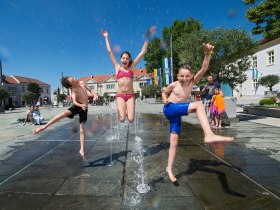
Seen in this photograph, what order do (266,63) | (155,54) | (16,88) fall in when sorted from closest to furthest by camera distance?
1. (266,63)
2. (155,54)
3. (16,88)

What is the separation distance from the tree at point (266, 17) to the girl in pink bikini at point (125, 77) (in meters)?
10.3

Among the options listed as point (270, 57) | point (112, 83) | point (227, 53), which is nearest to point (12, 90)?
point (112, 83)

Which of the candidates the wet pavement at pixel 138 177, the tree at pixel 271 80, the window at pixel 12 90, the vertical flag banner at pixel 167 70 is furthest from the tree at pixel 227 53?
the window at pixel 12 90

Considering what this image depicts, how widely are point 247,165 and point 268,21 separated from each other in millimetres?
11765

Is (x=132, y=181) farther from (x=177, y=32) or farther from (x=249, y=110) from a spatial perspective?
(x=177, y=32)

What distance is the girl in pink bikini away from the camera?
557 cm

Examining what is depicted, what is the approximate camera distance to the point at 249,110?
17.2 meters

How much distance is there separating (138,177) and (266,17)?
13.3m

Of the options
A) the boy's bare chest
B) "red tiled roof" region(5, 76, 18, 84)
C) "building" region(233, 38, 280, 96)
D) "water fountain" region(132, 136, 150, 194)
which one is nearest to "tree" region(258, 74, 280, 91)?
"building" region(233, 38, 280, 96)

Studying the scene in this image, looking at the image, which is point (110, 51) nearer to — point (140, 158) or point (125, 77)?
point (125, 77)

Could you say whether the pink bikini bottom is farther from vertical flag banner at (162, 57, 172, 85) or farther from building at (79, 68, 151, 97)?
building at (79, 68, 151, 97)

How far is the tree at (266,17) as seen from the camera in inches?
523

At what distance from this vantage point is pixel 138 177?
13.9 ft

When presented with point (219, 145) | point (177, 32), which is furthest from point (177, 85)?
point (177, 32)
